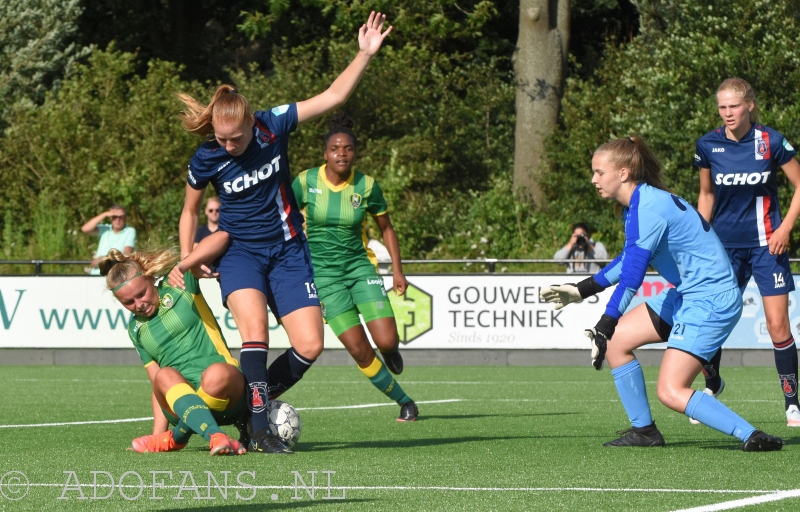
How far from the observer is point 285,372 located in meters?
7.93

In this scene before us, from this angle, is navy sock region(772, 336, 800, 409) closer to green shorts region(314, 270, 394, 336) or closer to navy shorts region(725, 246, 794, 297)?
navy shorts region(725, 246, 794, 297)

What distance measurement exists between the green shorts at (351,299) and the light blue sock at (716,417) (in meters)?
3.13

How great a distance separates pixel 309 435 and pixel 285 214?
5.10 ft

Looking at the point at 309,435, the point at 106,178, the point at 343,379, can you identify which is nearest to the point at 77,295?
the point at 343,379

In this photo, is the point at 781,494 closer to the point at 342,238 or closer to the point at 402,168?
the point at 342,238

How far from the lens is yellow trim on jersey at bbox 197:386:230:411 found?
273 inches

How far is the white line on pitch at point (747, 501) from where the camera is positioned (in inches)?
192

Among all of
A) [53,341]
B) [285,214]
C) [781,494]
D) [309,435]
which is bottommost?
[53,341]

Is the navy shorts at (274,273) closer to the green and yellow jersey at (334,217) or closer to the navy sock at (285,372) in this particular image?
the navy sock at (285,372)

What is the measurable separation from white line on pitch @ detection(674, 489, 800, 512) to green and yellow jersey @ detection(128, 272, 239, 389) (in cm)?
302

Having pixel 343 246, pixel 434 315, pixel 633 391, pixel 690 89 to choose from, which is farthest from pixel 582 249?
pixel 633 391

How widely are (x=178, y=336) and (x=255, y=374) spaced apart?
17.6 inches

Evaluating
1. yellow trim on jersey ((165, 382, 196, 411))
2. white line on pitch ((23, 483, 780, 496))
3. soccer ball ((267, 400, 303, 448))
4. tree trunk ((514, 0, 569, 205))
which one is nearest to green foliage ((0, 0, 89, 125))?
tree trunk ((514, 0, 569, 205))

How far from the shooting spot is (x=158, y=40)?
34188mm
